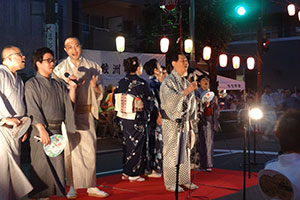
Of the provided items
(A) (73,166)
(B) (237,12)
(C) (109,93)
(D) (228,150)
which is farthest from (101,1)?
(A) (73,166)

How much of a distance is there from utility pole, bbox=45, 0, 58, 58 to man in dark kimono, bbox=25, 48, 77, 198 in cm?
600

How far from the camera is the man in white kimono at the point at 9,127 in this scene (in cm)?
484

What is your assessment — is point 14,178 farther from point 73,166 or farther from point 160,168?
point 160,168

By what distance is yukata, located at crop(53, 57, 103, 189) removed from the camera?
6.11 metres

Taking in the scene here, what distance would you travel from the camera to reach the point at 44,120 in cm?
520

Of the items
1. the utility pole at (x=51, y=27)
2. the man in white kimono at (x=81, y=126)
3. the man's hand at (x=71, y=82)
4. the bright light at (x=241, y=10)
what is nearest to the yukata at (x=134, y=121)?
the man in white kimono at (x=81, y=126)

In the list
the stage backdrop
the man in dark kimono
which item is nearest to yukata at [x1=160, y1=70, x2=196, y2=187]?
the man in dark kimono

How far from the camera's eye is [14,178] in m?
4.96

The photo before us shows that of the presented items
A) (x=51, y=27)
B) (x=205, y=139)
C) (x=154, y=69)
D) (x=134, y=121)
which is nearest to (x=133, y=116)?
(x=134, y=121)

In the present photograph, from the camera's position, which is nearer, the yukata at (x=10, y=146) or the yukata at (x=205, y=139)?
the yukata at (x=10, y=146)

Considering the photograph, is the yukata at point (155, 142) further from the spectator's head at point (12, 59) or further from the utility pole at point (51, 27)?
the utility pole at point (51, 27)

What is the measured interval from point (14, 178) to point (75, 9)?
17.8m

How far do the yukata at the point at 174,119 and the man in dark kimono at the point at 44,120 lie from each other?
5.70 ft

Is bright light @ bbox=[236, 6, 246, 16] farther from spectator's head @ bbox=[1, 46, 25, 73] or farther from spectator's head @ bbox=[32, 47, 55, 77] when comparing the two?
spectator's head @ bbox=[1, 46, 25, 73]
